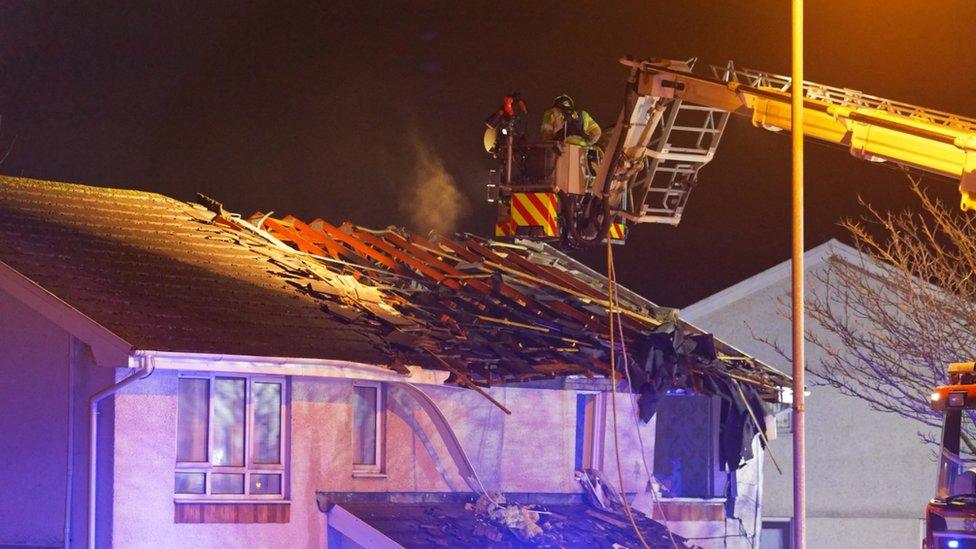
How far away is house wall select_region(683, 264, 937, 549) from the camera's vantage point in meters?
31.2

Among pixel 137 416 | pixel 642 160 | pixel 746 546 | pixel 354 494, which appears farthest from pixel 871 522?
pixel 137 416

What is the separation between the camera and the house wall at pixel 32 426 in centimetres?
1602

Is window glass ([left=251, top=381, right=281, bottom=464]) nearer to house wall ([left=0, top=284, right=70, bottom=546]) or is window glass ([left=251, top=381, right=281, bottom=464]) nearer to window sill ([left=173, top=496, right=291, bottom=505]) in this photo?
window sill ([left=173, top=496, right=291, bottom=505])

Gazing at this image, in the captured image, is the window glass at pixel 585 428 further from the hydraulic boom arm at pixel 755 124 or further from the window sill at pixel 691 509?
the hydraulic boom arm at pixel 755 124

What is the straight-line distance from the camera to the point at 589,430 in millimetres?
19922

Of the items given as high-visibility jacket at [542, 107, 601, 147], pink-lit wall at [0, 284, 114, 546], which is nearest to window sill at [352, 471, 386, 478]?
pink-lit wall at [0, 284, 114, 546]

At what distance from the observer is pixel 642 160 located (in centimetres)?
1977

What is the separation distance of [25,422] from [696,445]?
30.8 ft

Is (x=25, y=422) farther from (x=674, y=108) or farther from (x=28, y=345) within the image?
(x=674, y=108)

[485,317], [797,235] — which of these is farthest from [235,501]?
[797,235]

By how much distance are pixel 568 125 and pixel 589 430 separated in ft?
14.5

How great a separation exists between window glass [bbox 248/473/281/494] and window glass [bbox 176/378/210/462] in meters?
0.61

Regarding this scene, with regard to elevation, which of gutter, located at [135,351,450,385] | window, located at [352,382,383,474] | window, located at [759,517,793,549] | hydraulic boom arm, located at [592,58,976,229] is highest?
hydraulic boom arm, located at [592,58,976,229]

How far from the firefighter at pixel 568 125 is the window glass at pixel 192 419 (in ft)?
23.5
